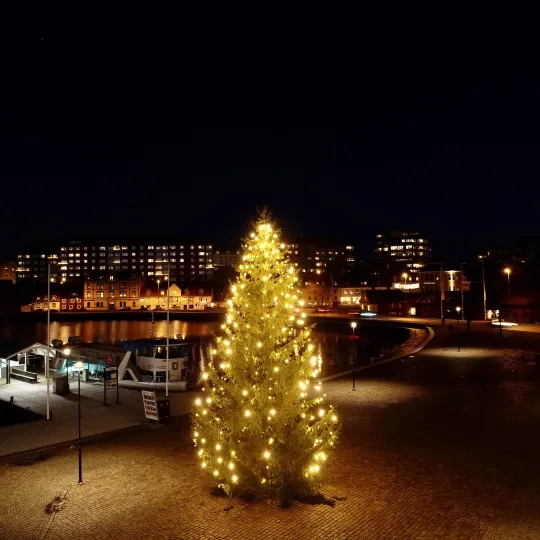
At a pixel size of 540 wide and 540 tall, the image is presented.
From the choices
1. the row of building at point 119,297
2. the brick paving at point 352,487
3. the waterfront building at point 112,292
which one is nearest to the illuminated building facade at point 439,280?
the row of building at point 119,297

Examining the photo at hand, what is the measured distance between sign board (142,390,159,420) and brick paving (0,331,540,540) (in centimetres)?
70

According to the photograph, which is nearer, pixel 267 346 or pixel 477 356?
pixel 267 346

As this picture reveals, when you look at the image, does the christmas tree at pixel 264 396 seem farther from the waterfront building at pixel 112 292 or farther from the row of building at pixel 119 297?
the waterfront building at pixel 112 292

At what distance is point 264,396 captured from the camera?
35.8 ft

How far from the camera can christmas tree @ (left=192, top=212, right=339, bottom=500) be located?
10.8m

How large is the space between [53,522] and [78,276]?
192 m

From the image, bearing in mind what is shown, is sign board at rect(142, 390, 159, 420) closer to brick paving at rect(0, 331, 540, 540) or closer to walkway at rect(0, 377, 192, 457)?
walkway at rect(0, 377, 192, 457)

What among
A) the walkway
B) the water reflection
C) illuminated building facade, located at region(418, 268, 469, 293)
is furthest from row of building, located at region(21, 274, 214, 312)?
the walkway

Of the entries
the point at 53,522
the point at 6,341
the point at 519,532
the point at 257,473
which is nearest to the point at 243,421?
the point at 257,473

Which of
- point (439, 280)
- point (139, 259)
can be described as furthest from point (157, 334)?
point (139, 259)

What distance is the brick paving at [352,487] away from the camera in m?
9.48

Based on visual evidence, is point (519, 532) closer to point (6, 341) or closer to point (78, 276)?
point (6, 341)

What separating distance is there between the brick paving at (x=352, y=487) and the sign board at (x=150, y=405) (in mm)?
704

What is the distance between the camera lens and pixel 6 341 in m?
31.1
